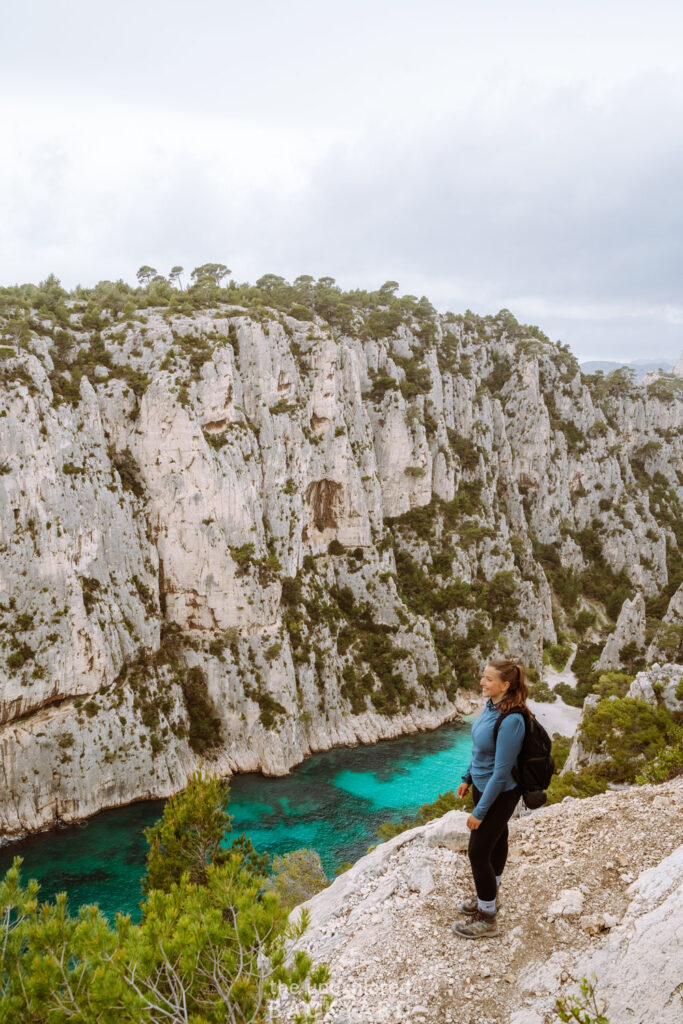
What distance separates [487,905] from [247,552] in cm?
3571

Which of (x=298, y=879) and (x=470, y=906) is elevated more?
(x=470, y=906)

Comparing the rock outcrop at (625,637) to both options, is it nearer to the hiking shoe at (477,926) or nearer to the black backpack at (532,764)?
the hiking shoe at (477,926)

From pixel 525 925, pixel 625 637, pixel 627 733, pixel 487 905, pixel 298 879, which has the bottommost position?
pixel 625 637

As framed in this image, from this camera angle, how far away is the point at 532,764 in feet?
18.2

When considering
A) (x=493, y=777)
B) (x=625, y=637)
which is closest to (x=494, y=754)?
(x=493, y=777)

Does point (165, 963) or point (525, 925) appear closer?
point (165, 963)

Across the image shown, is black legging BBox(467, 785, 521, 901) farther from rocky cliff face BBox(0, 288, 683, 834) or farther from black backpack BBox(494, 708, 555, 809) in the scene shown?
rocky cliff face BBox(0, 288, 683, 834)

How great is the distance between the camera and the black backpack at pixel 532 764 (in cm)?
556

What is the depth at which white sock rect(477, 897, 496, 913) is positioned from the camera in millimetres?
6367

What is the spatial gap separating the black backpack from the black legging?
159 mm

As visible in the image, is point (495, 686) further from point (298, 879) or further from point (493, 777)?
point (298, 879)

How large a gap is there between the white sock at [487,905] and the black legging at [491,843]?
4cm

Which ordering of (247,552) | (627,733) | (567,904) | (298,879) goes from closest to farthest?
1. (567,904)
2. (627,733)
3. (298,879)
4. (247,552)

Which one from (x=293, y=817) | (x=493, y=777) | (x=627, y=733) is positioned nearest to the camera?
(x=493, y=777)
